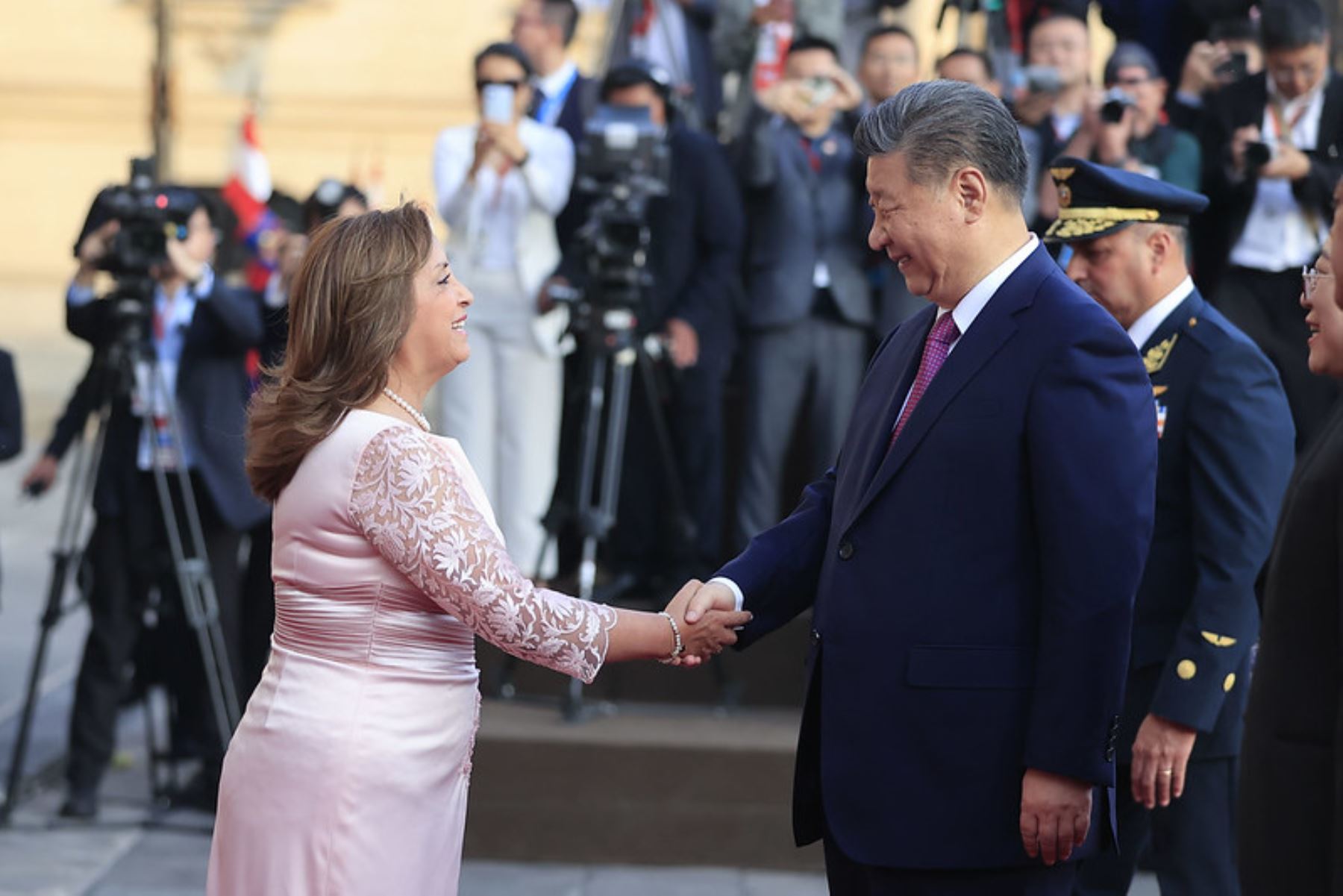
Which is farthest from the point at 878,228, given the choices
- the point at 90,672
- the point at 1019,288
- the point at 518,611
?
the point at 90,672

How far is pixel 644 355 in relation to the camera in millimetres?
6398

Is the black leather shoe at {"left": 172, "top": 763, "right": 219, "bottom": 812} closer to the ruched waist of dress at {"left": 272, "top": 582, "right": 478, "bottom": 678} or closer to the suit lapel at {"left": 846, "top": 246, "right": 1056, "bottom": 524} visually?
the ruched waist of dress at {"left": 272, "top": 582, "right": 478, "bottom": 678}

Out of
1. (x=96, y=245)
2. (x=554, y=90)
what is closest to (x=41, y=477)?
(x=96, y=245)

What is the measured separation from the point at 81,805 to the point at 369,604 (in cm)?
355

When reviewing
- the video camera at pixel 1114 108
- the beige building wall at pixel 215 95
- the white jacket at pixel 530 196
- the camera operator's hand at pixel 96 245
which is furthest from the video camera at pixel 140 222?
the beige building wall at pixel 215 95

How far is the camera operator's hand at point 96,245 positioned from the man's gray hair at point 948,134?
3614 mm

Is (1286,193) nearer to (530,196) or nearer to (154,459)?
(530,196)

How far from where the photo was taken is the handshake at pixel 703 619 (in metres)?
3.37

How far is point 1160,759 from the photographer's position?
12.1 ft

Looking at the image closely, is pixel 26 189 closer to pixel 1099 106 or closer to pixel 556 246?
pixel 556 246

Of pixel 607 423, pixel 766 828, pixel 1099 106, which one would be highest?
pixel 1099 106

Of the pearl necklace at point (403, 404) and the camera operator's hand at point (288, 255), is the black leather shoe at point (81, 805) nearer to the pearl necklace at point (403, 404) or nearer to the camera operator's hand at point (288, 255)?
the camera operator's hand at point (288, 255)

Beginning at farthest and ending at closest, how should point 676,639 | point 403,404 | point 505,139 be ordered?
point 505,139, point 676,639, point 403,404

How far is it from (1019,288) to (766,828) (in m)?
3.05
